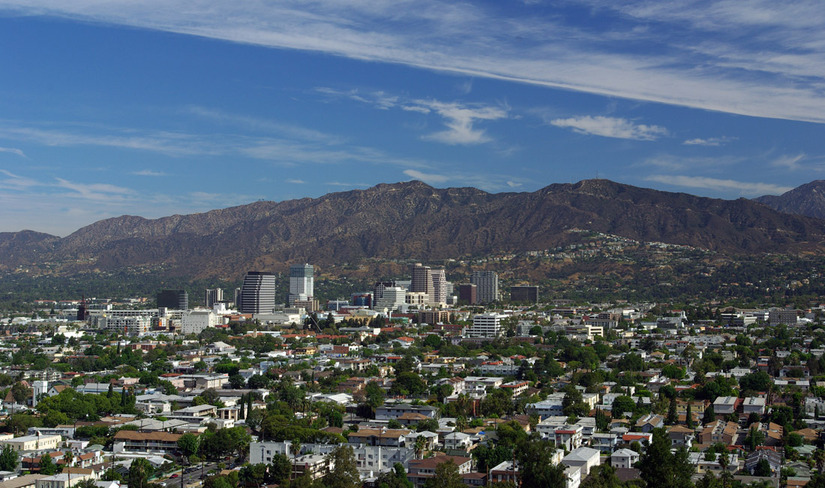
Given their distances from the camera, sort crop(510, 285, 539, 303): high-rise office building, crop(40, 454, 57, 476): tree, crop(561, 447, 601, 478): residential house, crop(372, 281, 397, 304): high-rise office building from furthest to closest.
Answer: crop(510, 285, 539, 303): high-rise office building
crop(372, 281, 397, 304): high-rise office building
crop(561, 447, 601, 478): residential house
crop(40, 454, 57, 476): tree

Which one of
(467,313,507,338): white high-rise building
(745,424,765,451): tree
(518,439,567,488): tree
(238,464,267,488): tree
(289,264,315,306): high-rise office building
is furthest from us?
(289,264,315,306): high-rise office building

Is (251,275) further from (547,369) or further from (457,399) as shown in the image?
(457,399)

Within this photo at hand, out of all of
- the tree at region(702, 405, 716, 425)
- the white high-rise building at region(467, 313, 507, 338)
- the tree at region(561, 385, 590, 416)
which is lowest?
the tree at region(702, 405, 716, 425)

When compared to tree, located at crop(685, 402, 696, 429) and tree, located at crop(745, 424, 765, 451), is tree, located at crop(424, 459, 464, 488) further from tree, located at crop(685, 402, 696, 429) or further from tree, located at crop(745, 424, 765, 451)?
tree, located at crop(685, 402, 696, 429)

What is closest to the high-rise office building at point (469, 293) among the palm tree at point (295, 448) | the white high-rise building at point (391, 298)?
the white high-rise building at point (391, 298)

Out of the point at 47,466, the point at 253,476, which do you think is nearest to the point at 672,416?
the point at 253,476

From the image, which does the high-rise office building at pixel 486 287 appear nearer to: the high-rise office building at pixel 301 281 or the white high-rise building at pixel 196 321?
the high-rise office building at pixel 301 281

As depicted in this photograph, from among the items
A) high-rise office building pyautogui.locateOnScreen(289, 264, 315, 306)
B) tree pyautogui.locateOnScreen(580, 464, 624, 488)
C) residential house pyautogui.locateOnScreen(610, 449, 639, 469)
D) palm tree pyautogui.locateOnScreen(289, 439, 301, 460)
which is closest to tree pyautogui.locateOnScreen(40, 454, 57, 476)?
palm tree pyautogui.locateOnScreen(289, 439, 301, 460)

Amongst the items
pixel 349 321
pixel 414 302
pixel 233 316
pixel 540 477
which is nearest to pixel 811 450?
pixel 540 477
